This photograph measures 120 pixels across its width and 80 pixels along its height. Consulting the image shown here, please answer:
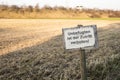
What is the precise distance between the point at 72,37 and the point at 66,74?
175cm

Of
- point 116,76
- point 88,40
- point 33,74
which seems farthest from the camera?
point 33,74

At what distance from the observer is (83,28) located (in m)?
5.18

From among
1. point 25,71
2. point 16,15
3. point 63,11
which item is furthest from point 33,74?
point 63,11

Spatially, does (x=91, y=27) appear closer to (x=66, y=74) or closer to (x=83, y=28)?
(x=83, y=28)

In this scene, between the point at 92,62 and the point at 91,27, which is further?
the point at 92,62

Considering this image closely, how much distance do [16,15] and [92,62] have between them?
→ 125ft

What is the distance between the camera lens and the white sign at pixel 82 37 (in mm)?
5141

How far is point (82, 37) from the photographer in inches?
202

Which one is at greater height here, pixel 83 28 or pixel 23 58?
pixel 83 28

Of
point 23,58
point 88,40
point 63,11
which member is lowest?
point 63,11

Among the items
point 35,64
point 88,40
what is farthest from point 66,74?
point 88,40

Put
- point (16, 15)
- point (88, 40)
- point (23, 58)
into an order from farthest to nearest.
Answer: point (16, 15) → point (23, 58) → point (88, 40)

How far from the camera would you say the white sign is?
5.14 meters

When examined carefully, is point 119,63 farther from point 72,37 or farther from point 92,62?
point 72,37
